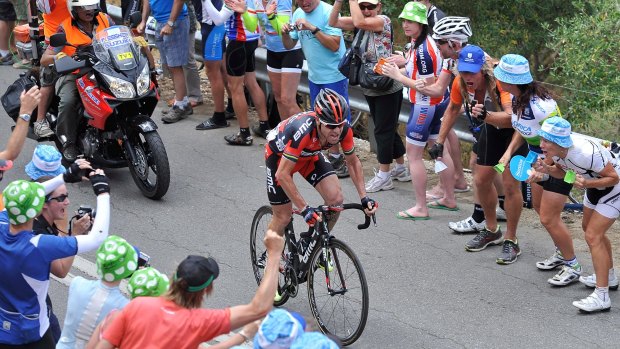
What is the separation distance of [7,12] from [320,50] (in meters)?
7.06

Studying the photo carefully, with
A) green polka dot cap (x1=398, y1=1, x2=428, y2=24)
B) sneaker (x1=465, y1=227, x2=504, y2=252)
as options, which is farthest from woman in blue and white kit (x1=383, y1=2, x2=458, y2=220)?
sneaker (x1=465, y1=227, x2=504, y2=252)

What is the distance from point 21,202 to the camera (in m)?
5.48

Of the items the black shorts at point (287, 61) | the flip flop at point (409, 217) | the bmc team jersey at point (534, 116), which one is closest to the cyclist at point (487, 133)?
the bmc team jersey at point (534, 116)

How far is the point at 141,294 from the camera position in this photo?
5211mm

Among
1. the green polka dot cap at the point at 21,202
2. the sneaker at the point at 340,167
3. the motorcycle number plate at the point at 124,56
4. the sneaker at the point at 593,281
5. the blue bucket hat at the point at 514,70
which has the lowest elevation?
the sneaker at the point at 340,167

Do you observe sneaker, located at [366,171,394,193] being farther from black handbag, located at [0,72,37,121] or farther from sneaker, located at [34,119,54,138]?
black handbag, located at [0,72,37,121]

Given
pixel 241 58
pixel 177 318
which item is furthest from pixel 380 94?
pixel 177 318

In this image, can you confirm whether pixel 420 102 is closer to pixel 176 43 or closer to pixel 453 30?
pixel 453 30

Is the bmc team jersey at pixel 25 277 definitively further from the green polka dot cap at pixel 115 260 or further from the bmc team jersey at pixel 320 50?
the bmc team jersey at pixel 320 50

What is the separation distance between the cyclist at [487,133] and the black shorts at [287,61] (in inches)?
104

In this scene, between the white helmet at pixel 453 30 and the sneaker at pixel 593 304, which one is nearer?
the sneaker at pixel 593 304

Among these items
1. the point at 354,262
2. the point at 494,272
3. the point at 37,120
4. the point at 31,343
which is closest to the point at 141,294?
the point at 31,343

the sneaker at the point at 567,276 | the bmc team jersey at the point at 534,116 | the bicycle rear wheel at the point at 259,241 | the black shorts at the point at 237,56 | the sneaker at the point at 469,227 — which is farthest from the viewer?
the black shorts at the point at 237,56

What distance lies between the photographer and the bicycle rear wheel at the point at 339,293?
23.4 feet
